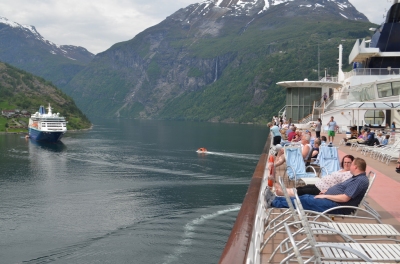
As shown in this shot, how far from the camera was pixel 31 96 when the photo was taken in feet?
382

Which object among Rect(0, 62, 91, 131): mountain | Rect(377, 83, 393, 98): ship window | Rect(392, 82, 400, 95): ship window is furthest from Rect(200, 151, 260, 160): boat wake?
Rect(0, 62, 91, 131): mountain

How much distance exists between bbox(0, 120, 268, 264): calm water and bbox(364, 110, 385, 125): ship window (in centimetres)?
936

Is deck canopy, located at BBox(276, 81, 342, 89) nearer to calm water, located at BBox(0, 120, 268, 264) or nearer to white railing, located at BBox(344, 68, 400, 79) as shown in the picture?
white railing, located at BBox(344, 68, 400, 79)

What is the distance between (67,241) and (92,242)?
3.60 feet

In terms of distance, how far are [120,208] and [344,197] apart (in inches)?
744

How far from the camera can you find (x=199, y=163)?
39.8 m

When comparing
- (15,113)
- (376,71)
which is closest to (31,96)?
(15,113)

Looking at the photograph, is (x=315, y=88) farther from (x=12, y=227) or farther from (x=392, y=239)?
(x=392, y=239)

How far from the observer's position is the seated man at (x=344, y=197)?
19.0 ft

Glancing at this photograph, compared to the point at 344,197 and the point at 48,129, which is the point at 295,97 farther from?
the point at 48,129

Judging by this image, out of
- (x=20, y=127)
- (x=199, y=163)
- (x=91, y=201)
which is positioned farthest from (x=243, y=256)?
(x=20, y=127)

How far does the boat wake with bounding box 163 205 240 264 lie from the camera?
52.9ft

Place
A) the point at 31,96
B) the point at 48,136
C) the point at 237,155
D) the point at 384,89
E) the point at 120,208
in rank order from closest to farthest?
1. the point at 120,208
2. the point at 384,89
3. the point at 237,155
4. the point at 48,136
5. the point at 31,96

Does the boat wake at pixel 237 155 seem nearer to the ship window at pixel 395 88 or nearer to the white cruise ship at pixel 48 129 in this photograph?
the ship window at pixel 395 88
